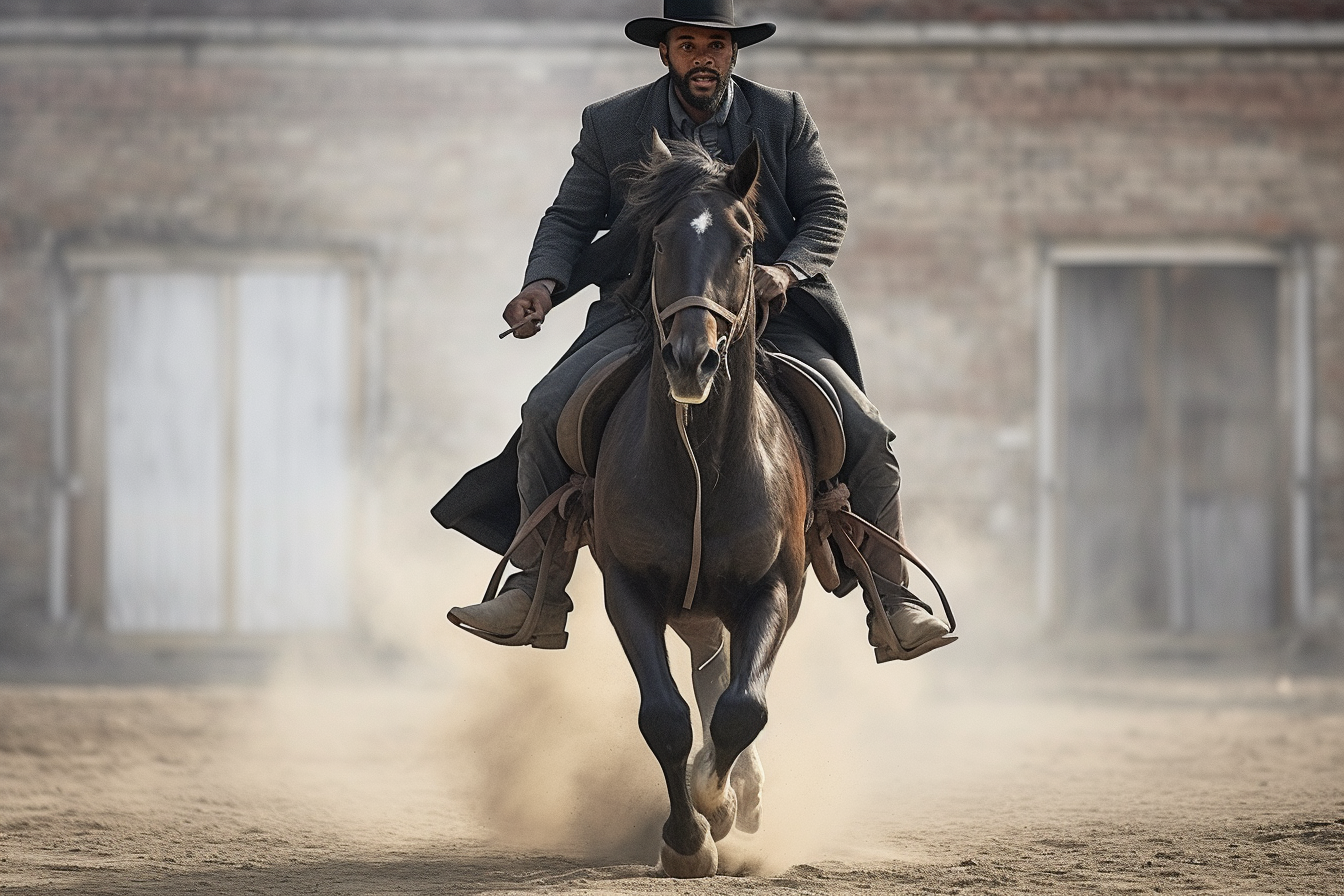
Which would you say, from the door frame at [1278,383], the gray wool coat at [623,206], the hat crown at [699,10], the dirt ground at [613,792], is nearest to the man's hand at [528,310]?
the gray wool coat at [623,206]

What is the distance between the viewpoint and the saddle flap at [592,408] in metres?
5.98

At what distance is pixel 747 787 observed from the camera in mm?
6281

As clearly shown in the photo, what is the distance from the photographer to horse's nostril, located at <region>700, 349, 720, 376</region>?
484cm

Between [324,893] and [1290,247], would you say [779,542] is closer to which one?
[324,893]

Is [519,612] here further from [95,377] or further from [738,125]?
[95,377]

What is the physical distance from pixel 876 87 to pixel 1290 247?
11.1 ft

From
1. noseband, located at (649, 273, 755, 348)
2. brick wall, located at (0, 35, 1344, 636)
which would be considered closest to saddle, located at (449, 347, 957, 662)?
noseband, located at (649, 273, 755, 348)

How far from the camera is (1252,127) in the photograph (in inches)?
559

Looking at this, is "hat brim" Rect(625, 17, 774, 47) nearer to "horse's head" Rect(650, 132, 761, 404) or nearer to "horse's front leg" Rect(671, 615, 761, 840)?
"horse's head" Rect(650, 132, 761, 404)

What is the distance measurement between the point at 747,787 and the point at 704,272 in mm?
2063

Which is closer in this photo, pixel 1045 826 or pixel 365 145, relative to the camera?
pixel 1045 826

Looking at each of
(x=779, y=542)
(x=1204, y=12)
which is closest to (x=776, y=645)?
(x=779, y=542)

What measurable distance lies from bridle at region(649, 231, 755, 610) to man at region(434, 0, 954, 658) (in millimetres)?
651

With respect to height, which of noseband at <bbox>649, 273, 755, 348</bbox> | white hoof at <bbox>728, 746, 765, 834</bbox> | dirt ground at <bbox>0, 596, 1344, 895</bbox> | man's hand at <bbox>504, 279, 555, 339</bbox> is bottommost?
dirt ground at <bbox>0, 596, 1344, 895</bbox>
